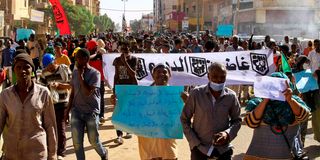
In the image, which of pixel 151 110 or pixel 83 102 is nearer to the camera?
pixel 151 110

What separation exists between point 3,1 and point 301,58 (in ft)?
114

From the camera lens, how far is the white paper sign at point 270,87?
390cm

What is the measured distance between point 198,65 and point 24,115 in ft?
15.7

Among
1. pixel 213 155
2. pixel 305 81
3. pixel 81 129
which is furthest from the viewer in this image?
pixel 305 81

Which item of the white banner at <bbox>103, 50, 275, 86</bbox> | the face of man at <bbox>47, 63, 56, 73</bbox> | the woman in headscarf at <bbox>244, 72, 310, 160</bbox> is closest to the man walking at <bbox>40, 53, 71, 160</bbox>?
the face of man at <bbox>47, 63, 56, 73</bbox>

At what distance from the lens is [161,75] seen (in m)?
5.02

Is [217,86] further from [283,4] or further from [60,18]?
[283,4]

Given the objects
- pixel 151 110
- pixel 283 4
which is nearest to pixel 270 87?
pixel 151 110

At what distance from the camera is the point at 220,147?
427cm

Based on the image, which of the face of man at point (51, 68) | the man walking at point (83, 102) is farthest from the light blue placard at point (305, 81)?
the face of man at point (51, 68)

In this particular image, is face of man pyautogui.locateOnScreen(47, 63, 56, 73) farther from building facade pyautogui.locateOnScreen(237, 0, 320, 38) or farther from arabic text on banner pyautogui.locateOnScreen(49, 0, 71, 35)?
building facade pyautogui.locateOnScreen(237, 0, 320, 38)

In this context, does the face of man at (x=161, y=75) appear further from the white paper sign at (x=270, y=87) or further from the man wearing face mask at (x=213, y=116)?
the white paper sign at (x=270, y=87)

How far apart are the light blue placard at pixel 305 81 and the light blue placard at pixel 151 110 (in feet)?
9.29

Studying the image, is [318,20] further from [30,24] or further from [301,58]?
[301,58]
